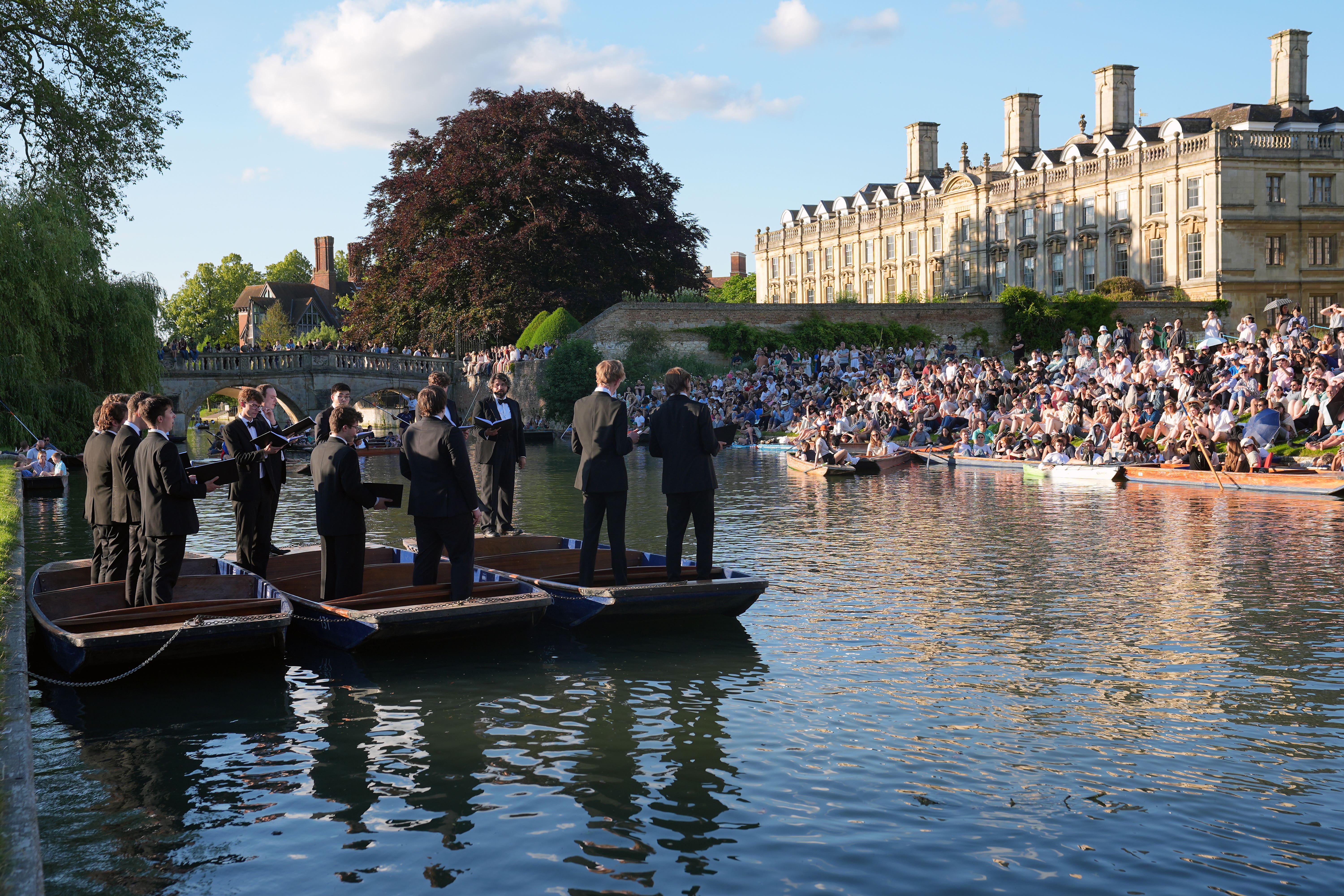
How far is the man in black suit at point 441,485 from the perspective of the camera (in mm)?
7523

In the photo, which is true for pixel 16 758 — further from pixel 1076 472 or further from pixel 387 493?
pixel 1076 472

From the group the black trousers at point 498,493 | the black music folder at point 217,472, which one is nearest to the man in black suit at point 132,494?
the black music folder at point 217,472

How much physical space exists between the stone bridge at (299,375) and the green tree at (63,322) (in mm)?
12955

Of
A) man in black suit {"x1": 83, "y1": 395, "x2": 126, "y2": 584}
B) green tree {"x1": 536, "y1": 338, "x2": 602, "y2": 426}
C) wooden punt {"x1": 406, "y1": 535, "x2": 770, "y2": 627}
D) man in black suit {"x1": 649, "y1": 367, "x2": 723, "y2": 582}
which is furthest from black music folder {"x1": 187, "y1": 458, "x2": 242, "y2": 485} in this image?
green tree {"x1": 536, "y1": 338, "x2": 602, "y2": 426}

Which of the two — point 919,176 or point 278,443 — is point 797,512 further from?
point 919,176

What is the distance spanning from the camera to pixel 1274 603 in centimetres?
906

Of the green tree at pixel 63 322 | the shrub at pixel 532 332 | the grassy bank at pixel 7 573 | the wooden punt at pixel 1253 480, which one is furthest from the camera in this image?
the shrub at pixel 532 332

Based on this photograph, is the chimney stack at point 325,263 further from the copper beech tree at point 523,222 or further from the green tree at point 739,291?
the copper beech tree at point 523,222

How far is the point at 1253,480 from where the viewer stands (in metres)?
16.9

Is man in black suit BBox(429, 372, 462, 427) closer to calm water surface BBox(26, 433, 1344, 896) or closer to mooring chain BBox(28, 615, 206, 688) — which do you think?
calm water surface BBox(26, 433, 1344, 896)

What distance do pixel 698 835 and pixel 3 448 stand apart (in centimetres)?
2022

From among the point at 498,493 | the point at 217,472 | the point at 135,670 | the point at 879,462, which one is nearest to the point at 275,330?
the point at 879,462

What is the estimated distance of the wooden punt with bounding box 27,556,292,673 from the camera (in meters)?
6.94

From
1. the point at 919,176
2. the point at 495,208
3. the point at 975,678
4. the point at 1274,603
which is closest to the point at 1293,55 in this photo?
the point at 919,176
